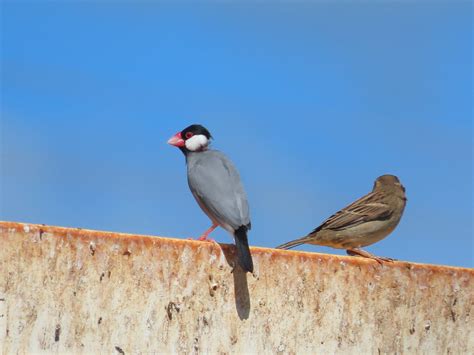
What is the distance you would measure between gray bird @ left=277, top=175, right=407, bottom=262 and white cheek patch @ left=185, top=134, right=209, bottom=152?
2.13m

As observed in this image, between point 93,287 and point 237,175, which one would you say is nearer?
point 93,287

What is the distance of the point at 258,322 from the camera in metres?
5.64

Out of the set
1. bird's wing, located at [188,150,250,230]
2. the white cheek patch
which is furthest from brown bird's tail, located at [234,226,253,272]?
the white cheek patch

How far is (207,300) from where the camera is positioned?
18.0 ft

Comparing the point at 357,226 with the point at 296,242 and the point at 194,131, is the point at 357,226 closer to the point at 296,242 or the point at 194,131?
the point at 296,242

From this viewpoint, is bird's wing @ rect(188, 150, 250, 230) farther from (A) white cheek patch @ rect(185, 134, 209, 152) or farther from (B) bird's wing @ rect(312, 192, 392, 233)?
(B) bird's wing @ rect(312, 192, 392, 233)

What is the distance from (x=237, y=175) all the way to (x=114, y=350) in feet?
8.07

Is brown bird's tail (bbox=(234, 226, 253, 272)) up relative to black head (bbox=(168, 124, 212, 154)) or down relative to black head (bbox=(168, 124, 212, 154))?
down

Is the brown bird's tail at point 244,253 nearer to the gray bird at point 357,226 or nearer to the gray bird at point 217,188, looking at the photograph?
the gray bird at point 217,188

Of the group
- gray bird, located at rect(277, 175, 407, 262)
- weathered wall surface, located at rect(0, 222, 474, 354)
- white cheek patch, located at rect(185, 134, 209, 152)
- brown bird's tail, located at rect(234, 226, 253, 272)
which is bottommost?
weathered wall surface, located at rect(0, 222, 474, 354)

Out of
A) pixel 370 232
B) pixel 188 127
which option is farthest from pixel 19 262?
pixel 370 232

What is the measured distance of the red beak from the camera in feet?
27.4

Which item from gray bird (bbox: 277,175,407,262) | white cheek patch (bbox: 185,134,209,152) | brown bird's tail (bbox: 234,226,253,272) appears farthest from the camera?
gray bird (bbox: 277,175,407,262)

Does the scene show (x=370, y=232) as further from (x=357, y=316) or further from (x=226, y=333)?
(x=226, y=333)
